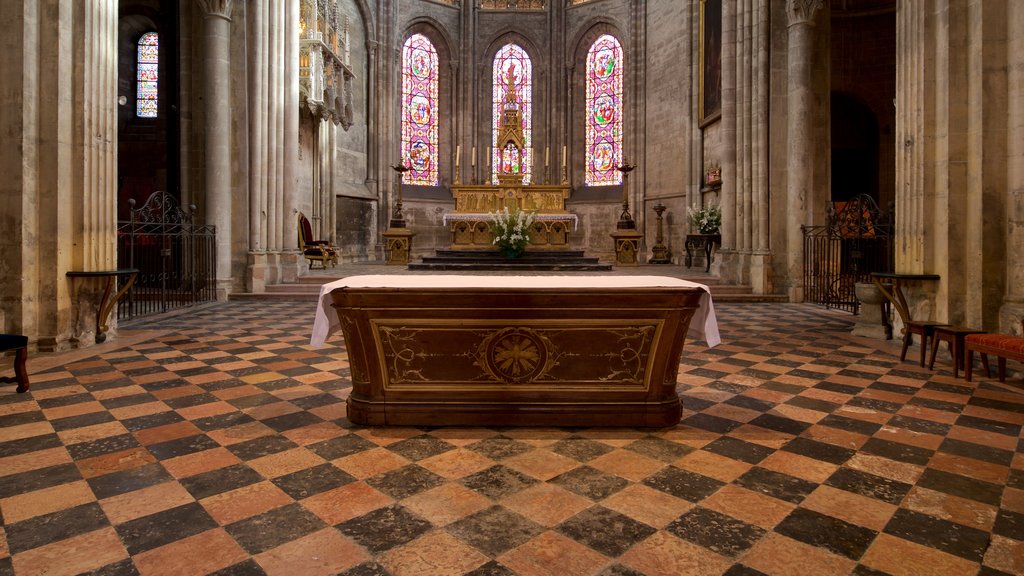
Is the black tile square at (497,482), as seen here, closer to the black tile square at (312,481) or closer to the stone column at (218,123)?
the black tile square at (312,481)

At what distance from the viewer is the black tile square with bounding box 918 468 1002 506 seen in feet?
Answer: 9.37

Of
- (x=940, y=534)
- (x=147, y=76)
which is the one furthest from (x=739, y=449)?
(x=147, y=76)

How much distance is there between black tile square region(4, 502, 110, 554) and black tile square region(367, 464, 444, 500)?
1.17 meters

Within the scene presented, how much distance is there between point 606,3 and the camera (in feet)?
71.7

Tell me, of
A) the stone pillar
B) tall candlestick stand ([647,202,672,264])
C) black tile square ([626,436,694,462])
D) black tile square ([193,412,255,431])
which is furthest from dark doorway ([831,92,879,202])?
black tile square ([193,412,255,431])

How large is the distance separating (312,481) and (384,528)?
68 cm

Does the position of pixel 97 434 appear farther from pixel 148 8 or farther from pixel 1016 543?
pixel 148 8

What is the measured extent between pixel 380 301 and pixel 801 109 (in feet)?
34.0

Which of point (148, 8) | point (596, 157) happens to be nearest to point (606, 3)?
point (596, 157)

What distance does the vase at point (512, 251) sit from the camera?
46.5ft

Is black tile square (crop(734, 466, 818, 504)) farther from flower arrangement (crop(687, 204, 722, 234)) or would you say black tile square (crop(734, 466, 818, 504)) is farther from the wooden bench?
flower arrangement (crop(687, 204, 722, 234))

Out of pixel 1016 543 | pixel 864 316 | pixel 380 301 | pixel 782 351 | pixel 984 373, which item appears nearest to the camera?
pixel 1016 543

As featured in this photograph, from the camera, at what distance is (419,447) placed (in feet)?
11.6

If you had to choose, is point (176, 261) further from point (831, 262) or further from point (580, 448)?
point (831, 262)
